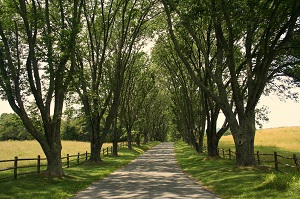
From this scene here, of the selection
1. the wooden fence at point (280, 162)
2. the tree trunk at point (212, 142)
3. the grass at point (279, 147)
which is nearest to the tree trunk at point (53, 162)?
the wooden fence at point (280, 162)

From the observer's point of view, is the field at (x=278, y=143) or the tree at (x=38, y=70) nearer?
the tree at (x=38, y=70)

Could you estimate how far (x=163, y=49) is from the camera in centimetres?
3375

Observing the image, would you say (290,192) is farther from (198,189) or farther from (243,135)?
(243,135)

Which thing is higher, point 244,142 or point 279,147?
point 244,142

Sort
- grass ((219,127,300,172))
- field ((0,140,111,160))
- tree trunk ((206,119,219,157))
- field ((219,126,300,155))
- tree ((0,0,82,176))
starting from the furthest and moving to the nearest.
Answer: field ((219,126,300,155)) → field ((0,140,111,160)) → tree trunk ((206,119,219,157)) → grass ((219,127,300,172)) → tree ((0,0,82,176))

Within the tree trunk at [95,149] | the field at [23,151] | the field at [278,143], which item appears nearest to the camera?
the tree trunk at [95,149]

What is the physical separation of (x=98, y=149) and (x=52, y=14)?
11.2m

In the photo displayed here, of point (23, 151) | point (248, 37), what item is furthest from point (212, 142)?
point (23, 151)

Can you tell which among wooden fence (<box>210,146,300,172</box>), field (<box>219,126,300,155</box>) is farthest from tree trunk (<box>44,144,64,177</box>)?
field (<box>219,126,300,155</box>)

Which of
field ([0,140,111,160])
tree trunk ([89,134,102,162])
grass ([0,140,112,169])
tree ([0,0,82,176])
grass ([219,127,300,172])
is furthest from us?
field ([0,140,111,160])

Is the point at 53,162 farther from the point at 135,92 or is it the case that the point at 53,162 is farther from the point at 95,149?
the point at 135,92

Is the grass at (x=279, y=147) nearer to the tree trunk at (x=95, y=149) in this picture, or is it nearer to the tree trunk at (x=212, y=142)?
the tree trunk at (x=212, y=142)

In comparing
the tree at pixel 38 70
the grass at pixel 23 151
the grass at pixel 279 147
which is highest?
the tree at pixel 38 70

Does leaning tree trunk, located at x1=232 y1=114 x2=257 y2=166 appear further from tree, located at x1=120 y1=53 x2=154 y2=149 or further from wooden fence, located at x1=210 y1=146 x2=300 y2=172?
tree, located at x1=120 y1=53 x2=154 y2=149
